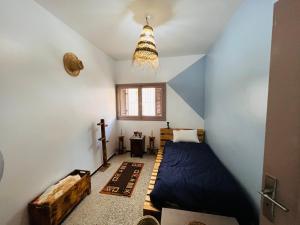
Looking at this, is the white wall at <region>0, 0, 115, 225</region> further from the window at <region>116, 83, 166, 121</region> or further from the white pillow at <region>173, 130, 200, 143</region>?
the white pillow at <region>173, 130, 200, 143</region>

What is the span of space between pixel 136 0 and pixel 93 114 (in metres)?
1.94

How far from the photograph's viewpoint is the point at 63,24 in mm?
1924

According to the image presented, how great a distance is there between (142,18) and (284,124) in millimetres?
1865

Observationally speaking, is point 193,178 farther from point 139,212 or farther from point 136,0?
point 136,0

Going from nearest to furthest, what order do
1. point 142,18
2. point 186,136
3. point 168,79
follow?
point 142,18
point 186,136
point 168,79

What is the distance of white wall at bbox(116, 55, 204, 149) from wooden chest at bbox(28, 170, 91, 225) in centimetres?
214

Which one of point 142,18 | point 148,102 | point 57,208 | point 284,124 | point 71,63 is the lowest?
point 57,208

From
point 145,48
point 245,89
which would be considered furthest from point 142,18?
point 245,89

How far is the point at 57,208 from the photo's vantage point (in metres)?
1.50

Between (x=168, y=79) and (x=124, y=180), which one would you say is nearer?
(x=124, y=180)

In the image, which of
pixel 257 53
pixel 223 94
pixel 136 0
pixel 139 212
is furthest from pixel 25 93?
pixel 223 94

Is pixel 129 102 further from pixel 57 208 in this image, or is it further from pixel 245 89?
pixel 245 89

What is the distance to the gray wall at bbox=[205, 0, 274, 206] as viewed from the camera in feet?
3.96

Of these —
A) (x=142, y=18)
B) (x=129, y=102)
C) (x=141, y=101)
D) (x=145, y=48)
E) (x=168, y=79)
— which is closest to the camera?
(x=145, y=48)
